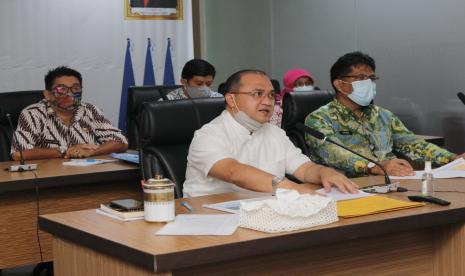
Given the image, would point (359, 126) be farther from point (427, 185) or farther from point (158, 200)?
point (158, 200)

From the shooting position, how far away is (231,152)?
3.24 meters

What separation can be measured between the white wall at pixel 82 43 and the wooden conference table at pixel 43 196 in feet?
7.99

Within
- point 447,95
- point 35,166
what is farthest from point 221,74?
point 35,166

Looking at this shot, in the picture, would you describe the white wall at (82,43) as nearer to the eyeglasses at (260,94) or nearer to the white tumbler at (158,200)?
the eyeglasses at (260,94)

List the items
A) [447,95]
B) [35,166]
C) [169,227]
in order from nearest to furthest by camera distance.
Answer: [169,227]
[35,166]
[447,95]

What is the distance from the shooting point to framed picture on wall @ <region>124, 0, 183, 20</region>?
668 centimetres

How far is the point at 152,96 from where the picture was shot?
5355mm

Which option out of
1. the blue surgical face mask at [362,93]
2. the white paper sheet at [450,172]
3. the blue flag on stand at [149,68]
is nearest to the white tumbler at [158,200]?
the white paper sheet at [450,172]

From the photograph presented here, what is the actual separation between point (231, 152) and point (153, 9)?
378 cm

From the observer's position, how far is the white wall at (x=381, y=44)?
5.24 m

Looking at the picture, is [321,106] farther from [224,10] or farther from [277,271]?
[224,10]

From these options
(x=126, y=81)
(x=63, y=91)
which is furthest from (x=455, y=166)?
(x=126, y=81)

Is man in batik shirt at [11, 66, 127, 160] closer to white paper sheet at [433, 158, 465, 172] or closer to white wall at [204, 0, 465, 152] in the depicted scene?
white paper sheet at [433, 158, 465, 172]

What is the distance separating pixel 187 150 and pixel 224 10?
150 inches
